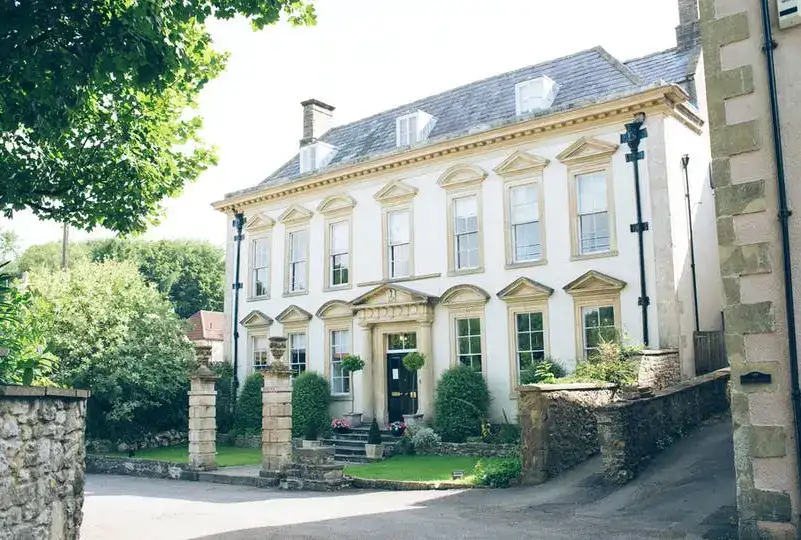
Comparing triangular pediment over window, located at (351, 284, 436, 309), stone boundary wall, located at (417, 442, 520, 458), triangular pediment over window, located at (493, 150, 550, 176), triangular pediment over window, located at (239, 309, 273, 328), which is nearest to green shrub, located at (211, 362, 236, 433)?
triangular pediment over window, located at (239, 309, 273, 328)

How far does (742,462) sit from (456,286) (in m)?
14.2

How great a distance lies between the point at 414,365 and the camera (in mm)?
23422

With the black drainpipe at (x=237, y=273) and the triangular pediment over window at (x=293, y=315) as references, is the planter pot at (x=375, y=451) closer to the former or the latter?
the triangular pediment over window at (x=293, y=315)

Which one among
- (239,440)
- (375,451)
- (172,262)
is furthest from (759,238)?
(172,262)

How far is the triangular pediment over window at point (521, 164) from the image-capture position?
72.4 ft

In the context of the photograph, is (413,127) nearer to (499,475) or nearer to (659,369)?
(659,369)

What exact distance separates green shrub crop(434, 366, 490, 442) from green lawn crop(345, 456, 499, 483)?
1.04m

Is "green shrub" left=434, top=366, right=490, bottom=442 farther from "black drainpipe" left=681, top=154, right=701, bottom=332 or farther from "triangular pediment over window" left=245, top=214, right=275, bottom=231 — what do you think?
"triangular pediment over window" left=245, top=214, right=275, bottom=231

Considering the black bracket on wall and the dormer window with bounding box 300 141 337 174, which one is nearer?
the black bracket on wall

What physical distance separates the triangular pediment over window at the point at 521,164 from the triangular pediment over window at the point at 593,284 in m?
3.54

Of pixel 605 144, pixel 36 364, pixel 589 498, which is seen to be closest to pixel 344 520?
pixel 589 498

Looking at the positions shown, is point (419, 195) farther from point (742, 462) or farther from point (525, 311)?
point (742, 462)

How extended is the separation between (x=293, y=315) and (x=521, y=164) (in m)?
10.4

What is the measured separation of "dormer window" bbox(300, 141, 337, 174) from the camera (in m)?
29.3
